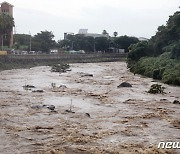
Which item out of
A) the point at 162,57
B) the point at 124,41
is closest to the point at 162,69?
the point at 162,57

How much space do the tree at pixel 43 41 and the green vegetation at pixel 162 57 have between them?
29712mm

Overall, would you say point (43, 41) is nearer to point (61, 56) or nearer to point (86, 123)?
point (61, 56)

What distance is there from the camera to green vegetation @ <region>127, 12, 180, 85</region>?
1463 inches

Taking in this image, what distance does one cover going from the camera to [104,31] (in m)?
127

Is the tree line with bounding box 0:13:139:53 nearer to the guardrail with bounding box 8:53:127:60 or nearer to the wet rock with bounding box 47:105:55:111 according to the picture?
the guardrail with bounding box 8:53:127:60

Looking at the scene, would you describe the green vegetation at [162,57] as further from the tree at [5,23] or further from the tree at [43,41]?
the tree at [43,41]

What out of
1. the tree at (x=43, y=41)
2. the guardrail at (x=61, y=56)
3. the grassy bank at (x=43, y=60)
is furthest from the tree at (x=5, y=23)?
the tree at (x=43, y=41)

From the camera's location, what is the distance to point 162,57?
159ft

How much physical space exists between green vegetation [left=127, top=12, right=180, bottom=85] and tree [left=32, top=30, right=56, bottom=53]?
97.5ft

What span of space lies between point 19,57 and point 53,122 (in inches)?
1837

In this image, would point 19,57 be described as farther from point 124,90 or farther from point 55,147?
point 55,147

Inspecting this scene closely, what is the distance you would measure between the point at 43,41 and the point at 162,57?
4374cm

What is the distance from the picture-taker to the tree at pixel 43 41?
83.2 m

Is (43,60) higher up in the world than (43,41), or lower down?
lower down
